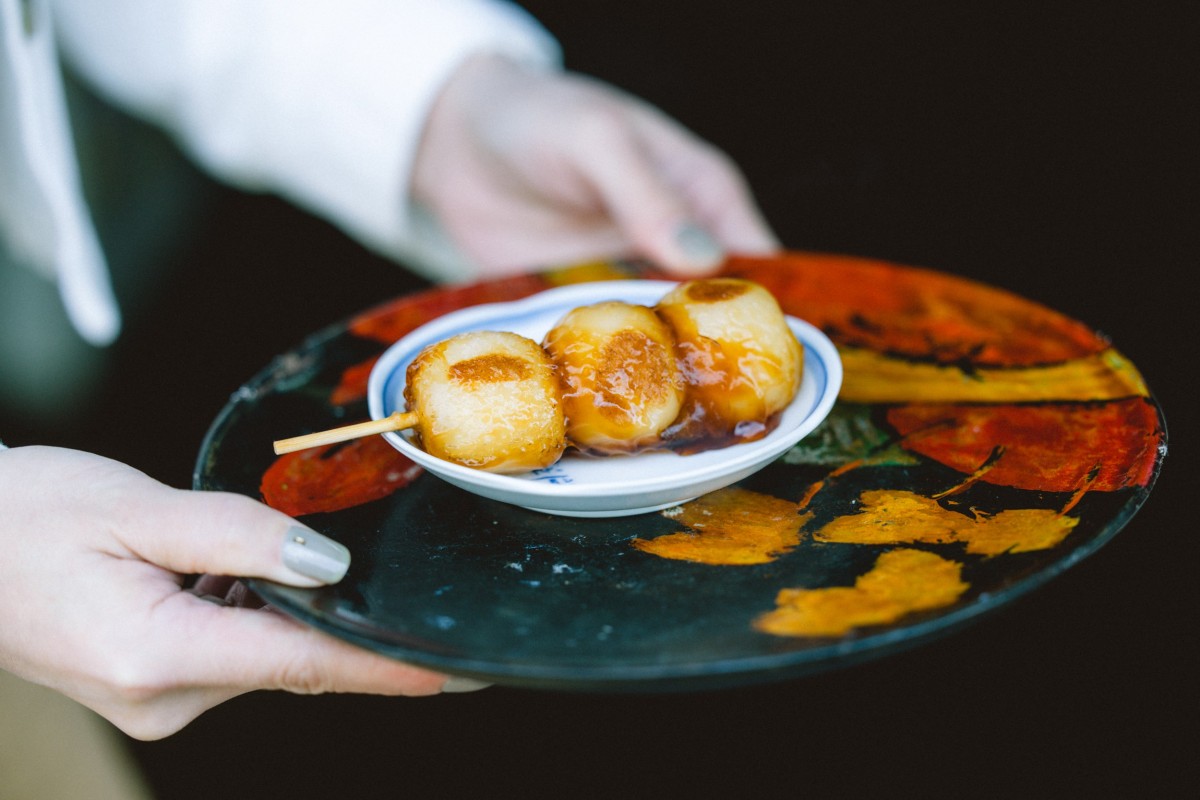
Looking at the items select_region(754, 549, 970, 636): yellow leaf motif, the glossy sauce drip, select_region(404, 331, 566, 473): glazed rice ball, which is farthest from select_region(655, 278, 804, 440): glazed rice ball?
select_region(754, 549, 970, 636): yellow leaf motif

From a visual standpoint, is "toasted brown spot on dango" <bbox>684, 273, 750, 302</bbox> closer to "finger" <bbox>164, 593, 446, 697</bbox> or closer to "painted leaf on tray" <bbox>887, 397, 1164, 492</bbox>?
"painted leaf on tray" <bbox>887, 397, 1164, 492</bbox>

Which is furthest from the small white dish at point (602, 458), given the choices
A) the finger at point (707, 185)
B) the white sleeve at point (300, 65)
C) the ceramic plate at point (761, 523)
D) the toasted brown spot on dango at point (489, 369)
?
the white sleeve at point (300, 65)

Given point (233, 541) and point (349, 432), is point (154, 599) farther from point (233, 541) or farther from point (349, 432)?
point (349, 432)

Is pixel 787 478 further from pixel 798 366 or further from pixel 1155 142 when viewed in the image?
pixel 1155 142

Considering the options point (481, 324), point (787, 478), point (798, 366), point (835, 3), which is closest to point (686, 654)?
point (787, 478)

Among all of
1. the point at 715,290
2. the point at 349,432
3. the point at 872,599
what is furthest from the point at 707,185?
the point at 872,599

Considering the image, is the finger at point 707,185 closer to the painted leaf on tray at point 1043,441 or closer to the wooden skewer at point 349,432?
the painted leaf on tray at point 1043,441
